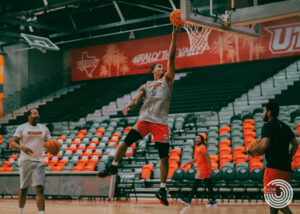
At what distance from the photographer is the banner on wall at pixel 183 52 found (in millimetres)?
18109

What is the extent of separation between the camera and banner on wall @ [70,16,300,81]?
1811 cm

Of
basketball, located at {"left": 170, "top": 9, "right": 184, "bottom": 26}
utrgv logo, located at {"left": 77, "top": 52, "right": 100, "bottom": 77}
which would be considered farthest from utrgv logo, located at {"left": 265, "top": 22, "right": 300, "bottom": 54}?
basketball, located at {"left": 170, "top": 9, "right": 184, "bottom": 26}

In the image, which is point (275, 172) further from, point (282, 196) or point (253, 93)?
point (253, 93)

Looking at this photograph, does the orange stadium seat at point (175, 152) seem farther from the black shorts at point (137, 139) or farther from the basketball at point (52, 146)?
the black shorts at point (137, 139)

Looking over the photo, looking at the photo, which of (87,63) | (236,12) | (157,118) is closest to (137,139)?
(157,118)

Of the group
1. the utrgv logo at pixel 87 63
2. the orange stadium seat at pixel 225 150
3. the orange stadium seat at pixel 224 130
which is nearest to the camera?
the orange stadium seat at pixel 225 150

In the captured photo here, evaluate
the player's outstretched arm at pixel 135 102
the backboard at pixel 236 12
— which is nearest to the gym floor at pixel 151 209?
the player's outstretched arm at pixel 135 102

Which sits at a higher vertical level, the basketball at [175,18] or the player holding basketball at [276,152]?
the basketball at [175,18]

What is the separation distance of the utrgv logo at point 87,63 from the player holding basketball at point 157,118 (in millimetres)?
18456

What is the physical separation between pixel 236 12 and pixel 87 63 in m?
16.9

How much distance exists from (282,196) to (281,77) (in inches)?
536

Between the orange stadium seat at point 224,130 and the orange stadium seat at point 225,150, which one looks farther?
the orange stadium seat at point 224,130

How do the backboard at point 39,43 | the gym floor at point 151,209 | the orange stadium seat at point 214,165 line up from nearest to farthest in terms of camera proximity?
1. the gym floor at point 151,209
2. the orange stadium seat at point 214,165
3. the backboard at point 39,43

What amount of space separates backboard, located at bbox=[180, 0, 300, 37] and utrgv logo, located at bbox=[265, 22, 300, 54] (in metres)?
10.7
